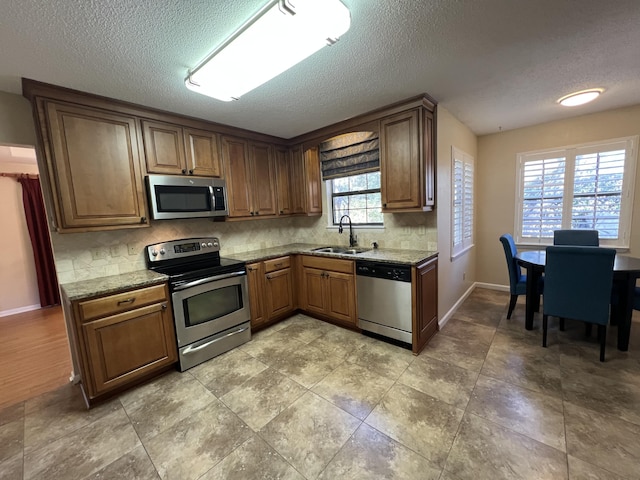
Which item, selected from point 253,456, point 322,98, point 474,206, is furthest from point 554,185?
point 253,456

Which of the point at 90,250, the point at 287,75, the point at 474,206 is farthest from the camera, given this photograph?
the point at 474,206

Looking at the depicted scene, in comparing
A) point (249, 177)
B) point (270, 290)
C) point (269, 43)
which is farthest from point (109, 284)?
point (269, 43)

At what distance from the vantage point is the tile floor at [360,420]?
1444 millimetres

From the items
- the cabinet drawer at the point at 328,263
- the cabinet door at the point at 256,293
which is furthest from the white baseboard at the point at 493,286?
the cabinet door at the point at 256,293

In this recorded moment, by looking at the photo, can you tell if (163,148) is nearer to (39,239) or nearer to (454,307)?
(39,239)

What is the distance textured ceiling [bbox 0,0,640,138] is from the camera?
1.33 m

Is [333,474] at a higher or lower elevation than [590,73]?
lower

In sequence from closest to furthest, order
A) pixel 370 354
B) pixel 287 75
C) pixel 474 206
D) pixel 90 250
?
1. pixel 287 75
2. pixel 90 250
3. pixel 370 354
4. pixel 474 206

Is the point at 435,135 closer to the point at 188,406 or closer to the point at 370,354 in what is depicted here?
the point at 370,354

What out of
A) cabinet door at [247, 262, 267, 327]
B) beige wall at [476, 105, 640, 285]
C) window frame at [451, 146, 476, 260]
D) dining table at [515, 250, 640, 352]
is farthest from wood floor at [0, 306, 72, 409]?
beige wall at [476, 105, 640, 285]

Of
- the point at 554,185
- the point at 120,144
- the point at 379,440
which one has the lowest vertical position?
the point at 379,440

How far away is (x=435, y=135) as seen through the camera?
2.65 metres

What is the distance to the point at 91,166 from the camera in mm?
2133

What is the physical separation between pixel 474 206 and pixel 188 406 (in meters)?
4.32
